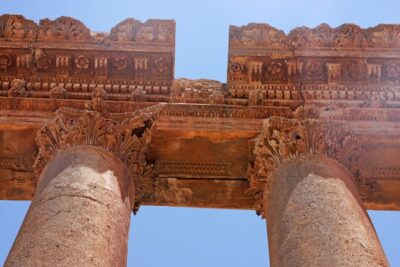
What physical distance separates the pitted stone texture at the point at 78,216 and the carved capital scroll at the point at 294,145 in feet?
7.97

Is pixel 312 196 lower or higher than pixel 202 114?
lower

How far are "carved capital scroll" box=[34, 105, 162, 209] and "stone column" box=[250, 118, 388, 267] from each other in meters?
2.01

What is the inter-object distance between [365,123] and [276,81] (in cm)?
190

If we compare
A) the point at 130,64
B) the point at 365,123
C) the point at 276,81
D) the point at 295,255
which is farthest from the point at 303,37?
the point at 295,255

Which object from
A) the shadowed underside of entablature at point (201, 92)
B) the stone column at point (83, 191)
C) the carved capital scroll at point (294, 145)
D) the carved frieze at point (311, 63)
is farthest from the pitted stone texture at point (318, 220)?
the carved frieze at point (311, 63)

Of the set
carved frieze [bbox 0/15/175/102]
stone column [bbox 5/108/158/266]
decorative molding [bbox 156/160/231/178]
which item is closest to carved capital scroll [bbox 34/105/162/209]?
stone column [bbox 5/108/158/266]

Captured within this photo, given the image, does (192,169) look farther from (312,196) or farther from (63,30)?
(312,196)

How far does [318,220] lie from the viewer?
9.71 m

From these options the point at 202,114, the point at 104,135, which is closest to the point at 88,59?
the point at 104,135

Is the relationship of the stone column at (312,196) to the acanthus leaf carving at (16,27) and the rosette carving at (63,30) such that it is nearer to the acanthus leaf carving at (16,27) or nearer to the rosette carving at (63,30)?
the rosette carving at (63,30)

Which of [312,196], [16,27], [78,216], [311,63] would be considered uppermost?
[16,27]

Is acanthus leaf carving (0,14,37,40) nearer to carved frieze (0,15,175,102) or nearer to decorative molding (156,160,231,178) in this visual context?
carved frieze (0,15,175,102)

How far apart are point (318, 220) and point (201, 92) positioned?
14.9 feet

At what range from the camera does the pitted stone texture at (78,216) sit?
8883 millimetres
